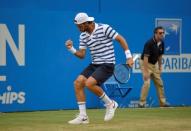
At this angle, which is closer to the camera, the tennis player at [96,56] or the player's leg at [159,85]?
the tennis player at [96,56]

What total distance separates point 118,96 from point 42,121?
4.73 m

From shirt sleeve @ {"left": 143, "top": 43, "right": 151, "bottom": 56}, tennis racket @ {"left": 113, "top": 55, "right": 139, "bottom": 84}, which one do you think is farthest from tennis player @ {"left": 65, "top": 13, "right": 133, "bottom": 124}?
shirt sleeve @ {"left": 143, "top": 43, "right": 151, "bottom": 56}

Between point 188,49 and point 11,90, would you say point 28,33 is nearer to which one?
point 11,90

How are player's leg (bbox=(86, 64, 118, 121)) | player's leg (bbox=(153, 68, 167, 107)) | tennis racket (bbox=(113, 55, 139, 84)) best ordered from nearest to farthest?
1. player's leg (bbox=(86, 64, 118, 121))
2. tennis racket (bbox=(113, 55, 139, 84))
3. player's leg (bbox=(153, 68, 167, 107))

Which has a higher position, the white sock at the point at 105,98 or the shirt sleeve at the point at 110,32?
the shirt sleeve at the point at 110,32

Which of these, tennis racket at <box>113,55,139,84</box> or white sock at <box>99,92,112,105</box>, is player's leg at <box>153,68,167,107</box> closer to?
A: tennis racket at <box>113,55,139,84</box>

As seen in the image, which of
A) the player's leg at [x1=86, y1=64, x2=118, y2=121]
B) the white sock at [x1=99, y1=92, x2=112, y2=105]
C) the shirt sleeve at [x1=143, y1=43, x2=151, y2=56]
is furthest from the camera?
the shirt sleeve at [x1=143, y1=43, x2=151, y2=56]

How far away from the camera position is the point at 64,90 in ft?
50.9

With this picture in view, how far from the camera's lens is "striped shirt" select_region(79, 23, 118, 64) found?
11164 millimetres

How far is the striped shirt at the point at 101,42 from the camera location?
11164 millimetres

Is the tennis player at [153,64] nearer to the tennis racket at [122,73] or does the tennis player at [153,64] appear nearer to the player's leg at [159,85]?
the player's leg at [159,85]

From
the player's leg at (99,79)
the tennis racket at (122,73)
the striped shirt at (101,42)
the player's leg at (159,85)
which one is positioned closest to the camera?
the player's leg at (99,79)

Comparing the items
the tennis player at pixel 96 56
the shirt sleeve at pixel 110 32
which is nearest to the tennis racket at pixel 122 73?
the tennis player at pixel 96 56

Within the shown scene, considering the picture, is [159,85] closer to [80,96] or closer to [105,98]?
[105,98]
